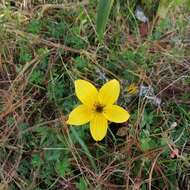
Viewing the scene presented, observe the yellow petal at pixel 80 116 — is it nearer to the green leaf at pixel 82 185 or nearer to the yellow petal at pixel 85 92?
the yellow petal at pixel 85 92

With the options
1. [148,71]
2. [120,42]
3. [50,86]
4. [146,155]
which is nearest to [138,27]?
[120,42]

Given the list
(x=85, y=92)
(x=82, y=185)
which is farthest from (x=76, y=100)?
(x=82, y=185)

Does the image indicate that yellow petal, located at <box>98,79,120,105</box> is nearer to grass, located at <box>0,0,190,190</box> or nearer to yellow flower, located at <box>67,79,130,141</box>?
yellow flower, located at <box>67,79,130,141</box>

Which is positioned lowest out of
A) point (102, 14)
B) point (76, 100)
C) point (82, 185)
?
point (82, 185)

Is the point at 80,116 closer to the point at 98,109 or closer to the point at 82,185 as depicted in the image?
the point at 98,109

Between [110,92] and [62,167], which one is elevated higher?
[110,92]

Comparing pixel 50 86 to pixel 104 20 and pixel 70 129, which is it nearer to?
pixel 70 129

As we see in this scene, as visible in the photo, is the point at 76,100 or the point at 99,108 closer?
the point at 99,108
